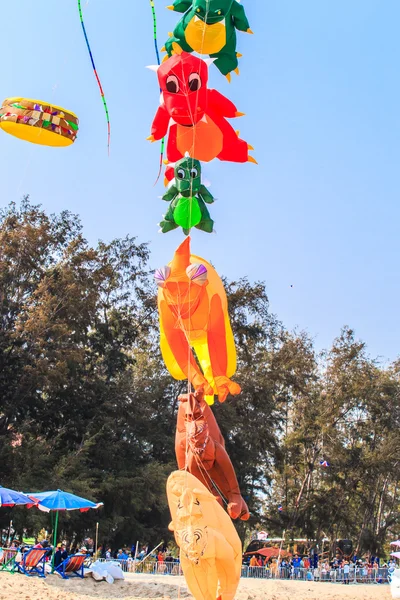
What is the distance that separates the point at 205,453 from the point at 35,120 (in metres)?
5.10

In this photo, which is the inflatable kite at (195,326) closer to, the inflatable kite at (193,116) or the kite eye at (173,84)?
the inflatable kite at (193,116)

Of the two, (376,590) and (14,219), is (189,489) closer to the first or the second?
(376,590)

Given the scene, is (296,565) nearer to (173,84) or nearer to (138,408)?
(138,408)

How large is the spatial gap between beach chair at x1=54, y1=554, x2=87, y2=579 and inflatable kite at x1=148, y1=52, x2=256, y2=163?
8630mm

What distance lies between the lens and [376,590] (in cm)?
1738

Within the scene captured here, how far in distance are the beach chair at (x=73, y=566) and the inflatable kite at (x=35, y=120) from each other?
8.64m

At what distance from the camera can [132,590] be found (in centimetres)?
1302

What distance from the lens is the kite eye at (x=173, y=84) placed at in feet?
29.2

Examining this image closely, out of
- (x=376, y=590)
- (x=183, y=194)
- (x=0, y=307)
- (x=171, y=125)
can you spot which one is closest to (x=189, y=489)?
(x=183, y=194)

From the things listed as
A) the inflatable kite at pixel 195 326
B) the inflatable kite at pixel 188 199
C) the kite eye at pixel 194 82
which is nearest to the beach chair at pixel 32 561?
the inflatable kite at pixel 195 326

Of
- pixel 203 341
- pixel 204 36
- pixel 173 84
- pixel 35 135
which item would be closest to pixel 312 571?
pixel 203 341

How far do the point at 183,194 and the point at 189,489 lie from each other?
394 cm

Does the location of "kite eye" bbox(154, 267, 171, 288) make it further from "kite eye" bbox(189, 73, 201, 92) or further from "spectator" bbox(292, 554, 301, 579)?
"spectator" bbox(292, 554, 301, 579)

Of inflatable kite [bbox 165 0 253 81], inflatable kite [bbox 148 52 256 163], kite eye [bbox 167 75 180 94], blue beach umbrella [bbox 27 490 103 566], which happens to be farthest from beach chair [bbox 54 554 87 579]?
inflatable kite [bbox 165 0 253 81]
